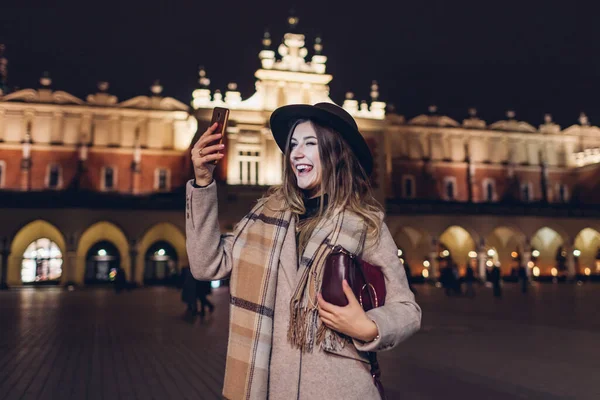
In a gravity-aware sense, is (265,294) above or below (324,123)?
below

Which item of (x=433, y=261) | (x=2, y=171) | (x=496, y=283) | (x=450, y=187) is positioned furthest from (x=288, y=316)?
(x=450, y=187)

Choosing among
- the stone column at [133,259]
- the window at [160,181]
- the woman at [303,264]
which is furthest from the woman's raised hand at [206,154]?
the window at [160,181]

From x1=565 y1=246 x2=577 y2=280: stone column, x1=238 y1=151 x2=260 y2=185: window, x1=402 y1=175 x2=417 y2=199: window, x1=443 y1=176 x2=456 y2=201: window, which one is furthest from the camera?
x1=443 y1=176 x2=456 y2=201: window

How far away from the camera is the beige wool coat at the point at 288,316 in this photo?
194cm

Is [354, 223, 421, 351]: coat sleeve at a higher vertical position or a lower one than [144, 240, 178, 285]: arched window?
higher

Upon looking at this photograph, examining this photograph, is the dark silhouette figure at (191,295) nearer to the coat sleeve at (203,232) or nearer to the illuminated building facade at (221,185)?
the coat sleeve at (203,232)

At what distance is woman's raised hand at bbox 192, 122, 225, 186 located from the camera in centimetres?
212

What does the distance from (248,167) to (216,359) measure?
31.8 m

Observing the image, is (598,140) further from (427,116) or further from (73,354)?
(73,354)

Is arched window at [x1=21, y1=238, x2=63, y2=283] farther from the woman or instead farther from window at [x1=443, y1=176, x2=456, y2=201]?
the woman

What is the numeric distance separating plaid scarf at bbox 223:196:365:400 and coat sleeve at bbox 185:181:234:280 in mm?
87

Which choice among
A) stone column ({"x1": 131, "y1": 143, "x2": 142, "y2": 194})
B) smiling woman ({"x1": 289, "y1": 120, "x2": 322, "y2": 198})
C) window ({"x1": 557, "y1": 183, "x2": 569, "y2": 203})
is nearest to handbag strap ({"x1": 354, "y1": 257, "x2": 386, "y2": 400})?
smiling woman ({"x1": 289, "y1": 120, "x2": 322, "y2": 198})

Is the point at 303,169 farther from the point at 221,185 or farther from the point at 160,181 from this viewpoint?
the point at 160,181

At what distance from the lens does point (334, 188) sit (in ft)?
7.29
